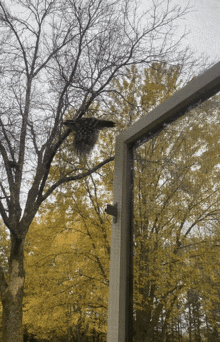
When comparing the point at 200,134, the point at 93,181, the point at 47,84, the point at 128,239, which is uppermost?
the point at 47,84

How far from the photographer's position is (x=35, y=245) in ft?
15.9

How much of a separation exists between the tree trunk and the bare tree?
26.2 inches

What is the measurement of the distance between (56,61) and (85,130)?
1.20 m

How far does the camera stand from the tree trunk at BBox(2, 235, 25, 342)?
2.98 metres

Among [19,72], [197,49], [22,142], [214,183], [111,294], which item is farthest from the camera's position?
[197,49]

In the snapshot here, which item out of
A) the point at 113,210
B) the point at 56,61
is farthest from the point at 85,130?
the point at 113,210

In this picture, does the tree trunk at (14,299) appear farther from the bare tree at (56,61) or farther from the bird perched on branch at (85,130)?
the bird perched on branch at (85,130)

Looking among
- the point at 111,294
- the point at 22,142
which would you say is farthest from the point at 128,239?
the point at 22,142

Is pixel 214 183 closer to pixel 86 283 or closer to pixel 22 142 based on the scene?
pixel 22 142

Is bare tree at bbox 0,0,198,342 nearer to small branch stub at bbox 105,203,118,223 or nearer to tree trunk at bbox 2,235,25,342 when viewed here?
tree trunk at bbox 2,235,25,342

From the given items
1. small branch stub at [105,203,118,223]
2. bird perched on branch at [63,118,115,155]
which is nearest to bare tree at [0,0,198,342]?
bird perched on branch at [63,118,115,155]

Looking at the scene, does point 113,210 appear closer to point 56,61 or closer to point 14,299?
point 14,299

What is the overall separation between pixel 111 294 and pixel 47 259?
4071 mm

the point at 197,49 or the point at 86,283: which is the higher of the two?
the point at 197,49
